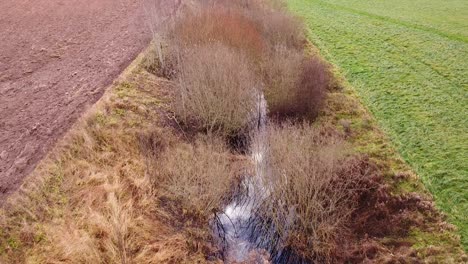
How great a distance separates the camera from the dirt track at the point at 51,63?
1114cm

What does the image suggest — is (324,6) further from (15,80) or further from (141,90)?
(15,80)

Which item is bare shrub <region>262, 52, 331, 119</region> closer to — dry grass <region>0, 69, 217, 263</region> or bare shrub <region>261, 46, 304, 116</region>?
bare shrub <region>261, 46, 304, 116</region>

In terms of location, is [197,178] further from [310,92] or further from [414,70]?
[414,70]

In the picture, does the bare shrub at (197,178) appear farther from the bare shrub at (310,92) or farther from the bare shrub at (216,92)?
the bare shrub at (310,92)

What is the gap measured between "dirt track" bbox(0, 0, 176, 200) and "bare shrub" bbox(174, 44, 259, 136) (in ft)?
9.80

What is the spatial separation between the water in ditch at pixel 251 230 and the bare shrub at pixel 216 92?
150 centimetres

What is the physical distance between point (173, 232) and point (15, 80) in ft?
28.0

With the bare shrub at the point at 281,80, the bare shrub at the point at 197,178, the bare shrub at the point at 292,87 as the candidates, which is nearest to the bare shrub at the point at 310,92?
the bare shrub at the point at 292,87

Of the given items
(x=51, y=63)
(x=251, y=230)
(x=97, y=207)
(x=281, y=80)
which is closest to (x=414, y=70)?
(x=281, y=80)

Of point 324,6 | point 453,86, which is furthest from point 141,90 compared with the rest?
point 324,6

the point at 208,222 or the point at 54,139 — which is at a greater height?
the point at 54,139

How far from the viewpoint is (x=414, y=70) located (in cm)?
1545

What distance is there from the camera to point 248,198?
10625 mm

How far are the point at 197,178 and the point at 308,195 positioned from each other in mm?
2601
